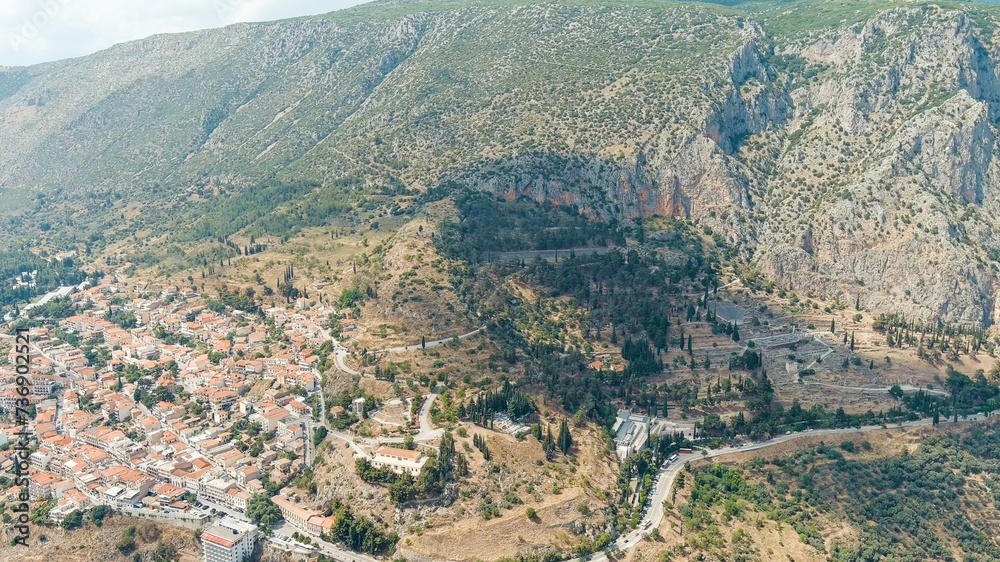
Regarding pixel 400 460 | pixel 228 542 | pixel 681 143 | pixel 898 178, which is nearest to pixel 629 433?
pixel 400 460

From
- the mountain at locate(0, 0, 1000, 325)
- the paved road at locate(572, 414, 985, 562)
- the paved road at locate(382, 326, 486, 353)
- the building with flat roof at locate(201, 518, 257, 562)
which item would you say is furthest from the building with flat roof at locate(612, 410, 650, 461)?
the mountain at locate(0, 0, 1000, 325)

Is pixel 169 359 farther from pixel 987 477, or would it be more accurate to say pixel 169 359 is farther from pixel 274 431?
pixel 987 477

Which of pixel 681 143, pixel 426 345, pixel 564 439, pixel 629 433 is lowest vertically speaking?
pixel 629 433

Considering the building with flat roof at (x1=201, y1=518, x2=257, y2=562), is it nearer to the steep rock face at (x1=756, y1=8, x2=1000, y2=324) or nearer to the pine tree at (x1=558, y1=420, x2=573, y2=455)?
→ the pine tree at (x1=558, y1=420, x2=573, y2=455)

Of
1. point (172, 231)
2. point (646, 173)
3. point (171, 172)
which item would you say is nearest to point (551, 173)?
point (646, 173)

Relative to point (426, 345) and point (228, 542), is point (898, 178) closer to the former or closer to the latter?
point (426, 345)

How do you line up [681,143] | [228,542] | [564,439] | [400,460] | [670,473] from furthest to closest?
[681,143], [670,473], [564,439], [400,460], [228,542]
